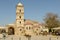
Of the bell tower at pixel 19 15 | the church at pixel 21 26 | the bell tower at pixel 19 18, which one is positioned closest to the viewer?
the church at pixel 21 26

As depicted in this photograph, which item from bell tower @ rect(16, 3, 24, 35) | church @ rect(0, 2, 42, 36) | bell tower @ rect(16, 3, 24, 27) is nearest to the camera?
church @ rect(0, 2, 42, 36)

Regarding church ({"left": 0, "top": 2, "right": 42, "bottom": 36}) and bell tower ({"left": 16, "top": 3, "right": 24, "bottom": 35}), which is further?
bell tower ({"left": 16, "top": 3, "right": 24, "bottom": 35})

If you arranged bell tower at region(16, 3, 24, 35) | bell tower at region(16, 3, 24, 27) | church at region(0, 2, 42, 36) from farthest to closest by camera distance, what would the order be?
bell tower at region(16, 3, 24, 27), bell tower at region(16, 3, 24, 35), church at region(0, 2, 42, 36)

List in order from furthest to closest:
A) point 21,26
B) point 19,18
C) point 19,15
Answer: point 19,18 → point 19,15 → point 21,26

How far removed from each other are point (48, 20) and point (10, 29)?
10615 mm

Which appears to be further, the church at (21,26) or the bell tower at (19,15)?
the bell tower at (19,15)

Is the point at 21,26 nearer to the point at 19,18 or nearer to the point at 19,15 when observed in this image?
the point at 19,18

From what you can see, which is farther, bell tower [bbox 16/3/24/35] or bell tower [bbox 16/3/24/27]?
bell tower [bbox 16/3/24/27]

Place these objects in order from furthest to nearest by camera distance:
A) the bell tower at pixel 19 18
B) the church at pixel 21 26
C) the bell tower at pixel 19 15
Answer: the bell tower at pixel 19 15, the bell tower at pixel 19 18, the church at pixel 21 26

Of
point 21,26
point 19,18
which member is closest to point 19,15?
point 19,18

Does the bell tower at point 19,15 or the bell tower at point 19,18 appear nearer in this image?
the bell tower at point 19,18

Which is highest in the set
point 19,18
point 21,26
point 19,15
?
point 19,15

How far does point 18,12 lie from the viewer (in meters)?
44.3

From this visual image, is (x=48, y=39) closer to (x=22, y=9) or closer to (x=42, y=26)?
(x=22, y=9)
